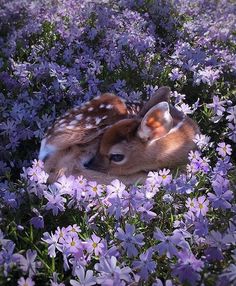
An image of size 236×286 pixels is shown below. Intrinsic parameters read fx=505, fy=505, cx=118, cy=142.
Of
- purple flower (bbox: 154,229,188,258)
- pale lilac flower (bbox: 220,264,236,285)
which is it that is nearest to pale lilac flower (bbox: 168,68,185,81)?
purple flower (bbox: 154,229,188,258)

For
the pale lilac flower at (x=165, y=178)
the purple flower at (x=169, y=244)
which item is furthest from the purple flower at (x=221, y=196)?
the pale lilac flower at (x=165, y=178)

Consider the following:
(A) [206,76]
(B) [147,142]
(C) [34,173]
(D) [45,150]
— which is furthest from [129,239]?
(A) [206,76]

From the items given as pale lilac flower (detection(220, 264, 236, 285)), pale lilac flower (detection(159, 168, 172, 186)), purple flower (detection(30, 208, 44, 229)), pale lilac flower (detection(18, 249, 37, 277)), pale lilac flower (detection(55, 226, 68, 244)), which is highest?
pale lilac flower (detection(220, 264, 236, 285))

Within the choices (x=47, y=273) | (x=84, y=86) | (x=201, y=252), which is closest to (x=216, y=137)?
(x=84, y=86)

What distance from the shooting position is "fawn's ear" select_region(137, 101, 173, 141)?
12.6 ft

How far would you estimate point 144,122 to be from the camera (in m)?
3.96

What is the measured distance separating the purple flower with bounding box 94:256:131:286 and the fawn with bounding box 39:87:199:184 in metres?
1.64

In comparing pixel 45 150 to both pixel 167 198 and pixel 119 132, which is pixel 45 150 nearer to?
pixel 119 132

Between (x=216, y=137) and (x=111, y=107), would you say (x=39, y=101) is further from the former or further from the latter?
(x=216, y=137)

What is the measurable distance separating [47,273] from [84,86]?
3.18 meters

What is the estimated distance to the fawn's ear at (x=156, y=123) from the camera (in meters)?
3.85

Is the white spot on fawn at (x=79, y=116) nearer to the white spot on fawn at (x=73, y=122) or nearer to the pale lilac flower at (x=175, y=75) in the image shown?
the white spot on fawn at (x=73, y=122)

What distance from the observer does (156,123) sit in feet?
13.1

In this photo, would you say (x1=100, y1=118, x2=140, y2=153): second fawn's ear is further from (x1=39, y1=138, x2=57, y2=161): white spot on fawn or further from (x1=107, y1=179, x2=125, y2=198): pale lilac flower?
(x1=107, y1=179, x2=125, y2=198): pale lilac flower
